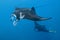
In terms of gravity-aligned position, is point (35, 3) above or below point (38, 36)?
above

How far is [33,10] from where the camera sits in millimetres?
2242

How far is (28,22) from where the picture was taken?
7.43 ft

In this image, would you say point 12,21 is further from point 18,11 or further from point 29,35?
point 29,35

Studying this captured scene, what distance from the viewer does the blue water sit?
7.32 ft

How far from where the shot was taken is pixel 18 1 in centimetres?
229

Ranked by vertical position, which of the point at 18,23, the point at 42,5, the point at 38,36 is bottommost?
the point at 38,36

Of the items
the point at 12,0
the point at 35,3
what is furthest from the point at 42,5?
the point at 12,0

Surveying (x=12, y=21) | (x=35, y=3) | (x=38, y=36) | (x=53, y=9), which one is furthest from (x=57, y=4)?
(x=12, y=21)

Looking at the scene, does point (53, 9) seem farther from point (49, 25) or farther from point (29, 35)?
point (29, 35)

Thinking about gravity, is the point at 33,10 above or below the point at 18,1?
below

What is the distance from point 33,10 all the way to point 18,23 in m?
0.28

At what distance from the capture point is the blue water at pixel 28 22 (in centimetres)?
223

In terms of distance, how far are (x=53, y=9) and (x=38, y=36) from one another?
0.42 m

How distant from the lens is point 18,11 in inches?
89.1
